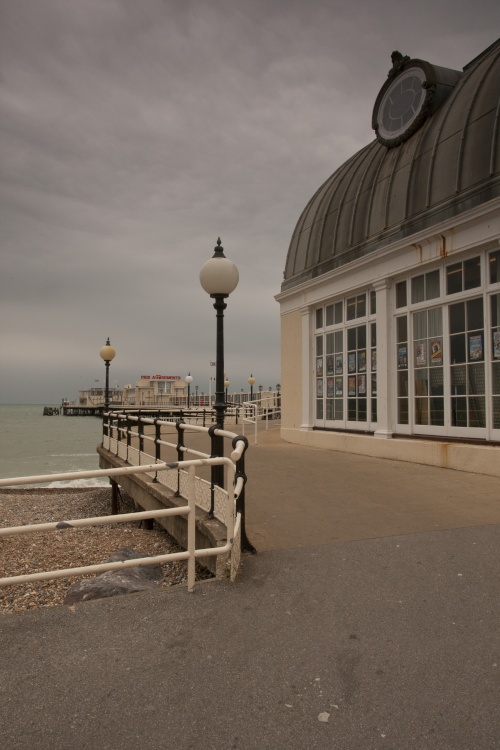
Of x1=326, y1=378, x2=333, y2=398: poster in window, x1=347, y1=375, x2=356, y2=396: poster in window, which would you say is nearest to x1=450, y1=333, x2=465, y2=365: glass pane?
x1=347, y1=375, x2=356, y2=396: poster in window

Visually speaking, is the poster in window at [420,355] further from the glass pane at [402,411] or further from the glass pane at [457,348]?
the glass pane at [402,411]

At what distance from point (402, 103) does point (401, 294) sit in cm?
456

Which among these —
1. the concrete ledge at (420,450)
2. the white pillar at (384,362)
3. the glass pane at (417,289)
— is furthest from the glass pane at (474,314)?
the concrete ledge at (420,450)

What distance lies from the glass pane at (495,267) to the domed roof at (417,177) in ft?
3.09

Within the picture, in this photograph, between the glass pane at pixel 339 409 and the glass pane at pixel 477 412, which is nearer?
the glass pane at pixel 477 412

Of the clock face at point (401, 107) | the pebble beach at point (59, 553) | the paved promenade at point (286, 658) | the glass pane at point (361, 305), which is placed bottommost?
the pebble beach at point (59, 553)

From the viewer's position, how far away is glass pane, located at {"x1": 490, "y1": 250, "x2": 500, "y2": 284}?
798 centimetres

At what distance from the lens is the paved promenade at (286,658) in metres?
2.16

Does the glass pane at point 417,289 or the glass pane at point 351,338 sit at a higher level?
the glass pane at point 417,289

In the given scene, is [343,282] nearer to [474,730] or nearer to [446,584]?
[446,584]

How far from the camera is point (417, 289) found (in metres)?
9.60

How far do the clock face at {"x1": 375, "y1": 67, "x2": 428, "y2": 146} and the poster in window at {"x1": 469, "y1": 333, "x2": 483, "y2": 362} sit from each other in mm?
5140

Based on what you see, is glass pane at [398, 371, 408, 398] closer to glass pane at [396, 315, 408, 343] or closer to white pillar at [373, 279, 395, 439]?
white pillar at [373, 279, 395, 439]

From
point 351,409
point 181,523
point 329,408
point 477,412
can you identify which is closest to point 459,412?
point 477,412
